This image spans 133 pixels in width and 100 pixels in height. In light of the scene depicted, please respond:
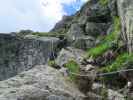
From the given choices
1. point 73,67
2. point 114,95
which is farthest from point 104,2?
point 114,95

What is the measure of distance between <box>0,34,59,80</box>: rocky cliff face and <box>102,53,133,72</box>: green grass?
10.6m

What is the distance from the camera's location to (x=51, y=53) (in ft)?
86.8

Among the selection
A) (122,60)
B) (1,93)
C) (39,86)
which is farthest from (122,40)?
(1,93)

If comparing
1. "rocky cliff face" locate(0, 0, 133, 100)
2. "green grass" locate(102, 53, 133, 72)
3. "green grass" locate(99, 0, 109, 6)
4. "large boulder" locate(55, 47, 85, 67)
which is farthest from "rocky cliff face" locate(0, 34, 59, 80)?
"green grass" locate(102, 53, 133, 72)

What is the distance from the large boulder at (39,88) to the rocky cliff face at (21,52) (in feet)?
38.0

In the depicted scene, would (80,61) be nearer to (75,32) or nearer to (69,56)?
(69,56)

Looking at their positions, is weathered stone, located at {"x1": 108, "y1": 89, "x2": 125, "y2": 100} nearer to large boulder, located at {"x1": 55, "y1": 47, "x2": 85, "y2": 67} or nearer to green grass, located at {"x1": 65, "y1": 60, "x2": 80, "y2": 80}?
green grass, located at {"x1": 65, "y1": 60, "x2": 80, "y2": 80}

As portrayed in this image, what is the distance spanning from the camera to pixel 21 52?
93.4ft

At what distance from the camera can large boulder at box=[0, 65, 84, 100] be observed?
13.4 meters

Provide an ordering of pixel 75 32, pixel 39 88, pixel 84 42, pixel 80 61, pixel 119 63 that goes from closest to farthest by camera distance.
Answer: pixel 39 88, pixel 119 63, pixel 80 61, pixel 84 42, pixel 75 32

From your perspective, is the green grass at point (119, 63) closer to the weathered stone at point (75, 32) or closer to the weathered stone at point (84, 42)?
the weathered stone at point (84, 42)

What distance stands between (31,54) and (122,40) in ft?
35.1

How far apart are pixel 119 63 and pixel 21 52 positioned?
44.8 ft

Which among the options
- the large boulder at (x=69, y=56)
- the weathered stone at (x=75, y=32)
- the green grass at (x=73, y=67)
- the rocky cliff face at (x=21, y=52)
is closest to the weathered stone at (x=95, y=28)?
the weathered stone at (x=75, y=32)
